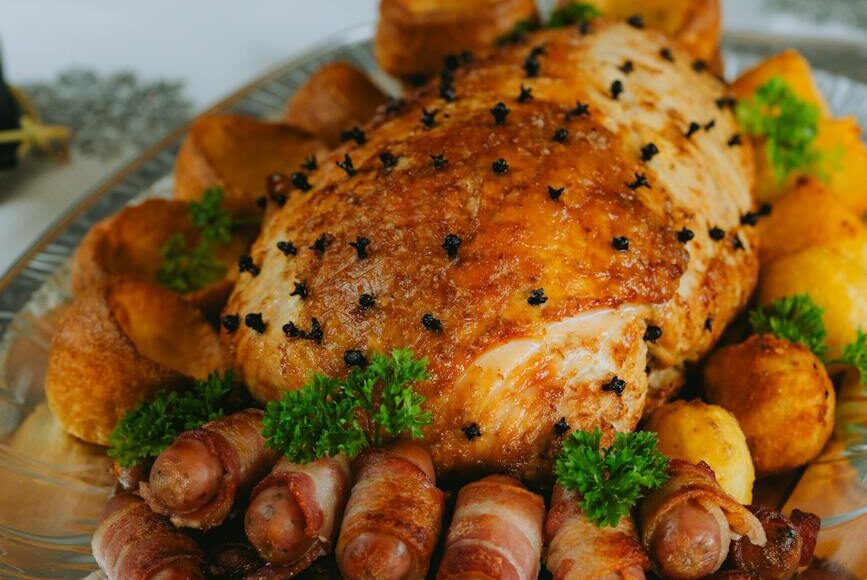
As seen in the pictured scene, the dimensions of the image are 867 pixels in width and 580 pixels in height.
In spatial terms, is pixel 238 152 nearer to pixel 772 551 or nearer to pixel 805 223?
pixel 805 223

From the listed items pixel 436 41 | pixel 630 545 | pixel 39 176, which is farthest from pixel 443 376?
pixel 39 176

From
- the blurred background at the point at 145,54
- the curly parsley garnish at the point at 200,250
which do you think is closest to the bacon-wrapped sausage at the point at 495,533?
the curly parsley garnish at the point at 200,250

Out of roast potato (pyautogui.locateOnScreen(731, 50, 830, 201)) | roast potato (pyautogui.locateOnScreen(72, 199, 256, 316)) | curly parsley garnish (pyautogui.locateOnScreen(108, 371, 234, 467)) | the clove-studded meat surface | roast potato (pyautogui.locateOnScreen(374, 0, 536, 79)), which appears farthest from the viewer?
roast potato (pyautogui.locateOnScreen(374, 0, 536, 79))

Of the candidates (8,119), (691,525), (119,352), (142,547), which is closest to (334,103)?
(119,352)

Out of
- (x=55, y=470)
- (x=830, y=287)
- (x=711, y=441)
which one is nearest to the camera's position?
(x=711, y=441)

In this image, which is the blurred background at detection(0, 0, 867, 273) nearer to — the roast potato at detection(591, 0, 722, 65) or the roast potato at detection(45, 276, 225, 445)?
the roast potato at detection(591, 0, 722, 65)

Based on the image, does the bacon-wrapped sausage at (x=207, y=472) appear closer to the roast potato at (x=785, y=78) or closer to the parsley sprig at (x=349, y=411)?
the parsley sprig at (x=349, y=411)

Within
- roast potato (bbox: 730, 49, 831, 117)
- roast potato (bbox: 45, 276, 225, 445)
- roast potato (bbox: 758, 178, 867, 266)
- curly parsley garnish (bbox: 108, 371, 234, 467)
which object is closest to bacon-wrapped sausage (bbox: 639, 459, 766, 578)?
curly parsley garnish (bbox: 108, 371, 234, 467)
